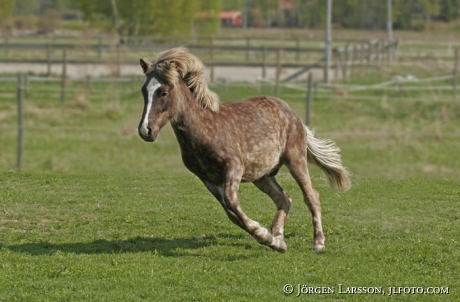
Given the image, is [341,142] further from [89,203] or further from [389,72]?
[389,72]

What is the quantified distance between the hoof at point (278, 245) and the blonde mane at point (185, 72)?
1.49 metres

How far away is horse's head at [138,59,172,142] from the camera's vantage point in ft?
25.2

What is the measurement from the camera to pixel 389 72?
3350cm

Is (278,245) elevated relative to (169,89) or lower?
lower

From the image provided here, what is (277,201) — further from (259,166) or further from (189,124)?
(189,124)

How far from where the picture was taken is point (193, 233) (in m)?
9.46

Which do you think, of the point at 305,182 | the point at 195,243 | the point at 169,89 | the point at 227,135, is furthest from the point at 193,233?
the point at 169,89

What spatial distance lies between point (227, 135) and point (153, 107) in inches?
38.5

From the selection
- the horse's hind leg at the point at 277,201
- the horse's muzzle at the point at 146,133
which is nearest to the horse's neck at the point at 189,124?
the horse's muzzle at the point at 146,133

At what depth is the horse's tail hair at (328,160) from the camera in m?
9.66

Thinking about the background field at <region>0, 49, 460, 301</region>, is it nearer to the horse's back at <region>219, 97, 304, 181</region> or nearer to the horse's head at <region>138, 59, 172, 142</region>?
the horse's back at <region>219, 97, 304, 181</region>

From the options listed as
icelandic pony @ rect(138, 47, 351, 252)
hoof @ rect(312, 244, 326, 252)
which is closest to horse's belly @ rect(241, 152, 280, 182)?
icelandic pony @ rect(138, 47, 351, 252)

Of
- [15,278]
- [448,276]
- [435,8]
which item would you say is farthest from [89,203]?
[435,8]

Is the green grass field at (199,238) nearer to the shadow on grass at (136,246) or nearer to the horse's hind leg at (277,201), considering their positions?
the shadow on grass at (136,246)
